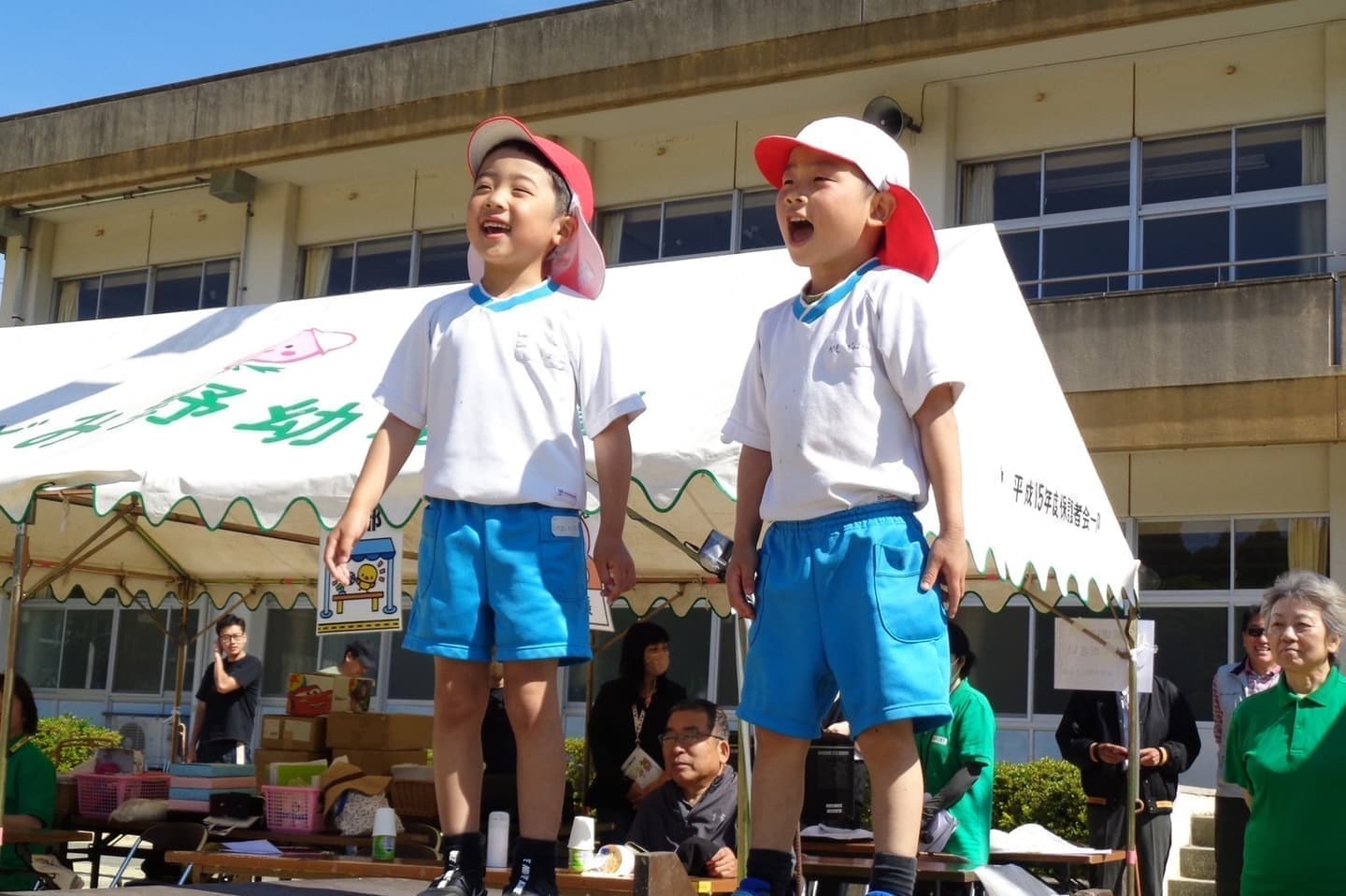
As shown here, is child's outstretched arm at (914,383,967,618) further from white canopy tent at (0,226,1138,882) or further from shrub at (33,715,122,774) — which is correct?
shrub at (33,715,122,774)

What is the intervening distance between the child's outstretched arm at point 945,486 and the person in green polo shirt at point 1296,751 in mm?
1904

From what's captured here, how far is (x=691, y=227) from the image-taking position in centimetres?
1819

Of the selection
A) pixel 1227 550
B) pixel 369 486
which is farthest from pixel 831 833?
pixel 1227 550

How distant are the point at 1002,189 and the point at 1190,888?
8.02 meters

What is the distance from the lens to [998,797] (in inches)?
551

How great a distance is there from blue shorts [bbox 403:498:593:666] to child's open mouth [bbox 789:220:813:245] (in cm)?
87

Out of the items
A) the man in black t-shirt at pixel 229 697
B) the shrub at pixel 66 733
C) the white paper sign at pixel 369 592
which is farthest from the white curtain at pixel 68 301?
the white paper sign at pixel 369 592

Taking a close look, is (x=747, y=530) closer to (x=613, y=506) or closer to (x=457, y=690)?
(x=613, y=506)

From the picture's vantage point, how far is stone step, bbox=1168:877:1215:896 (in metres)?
11.4

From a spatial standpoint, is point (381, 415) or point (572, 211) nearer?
point (572, 211)

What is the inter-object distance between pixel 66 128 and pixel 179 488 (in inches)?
693

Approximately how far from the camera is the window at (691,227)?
17719 millimetres

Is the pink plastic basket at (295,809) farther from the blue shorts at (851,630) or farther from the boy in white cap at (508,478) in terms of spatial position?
the blue shorts at (851,630)

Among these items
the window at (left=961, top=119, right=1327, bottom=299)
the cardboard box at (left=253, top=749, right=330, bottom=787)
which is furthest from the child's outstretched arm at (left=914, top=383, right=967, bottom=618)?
the window at (left=961, top=119, right=1327, bottom=299)
